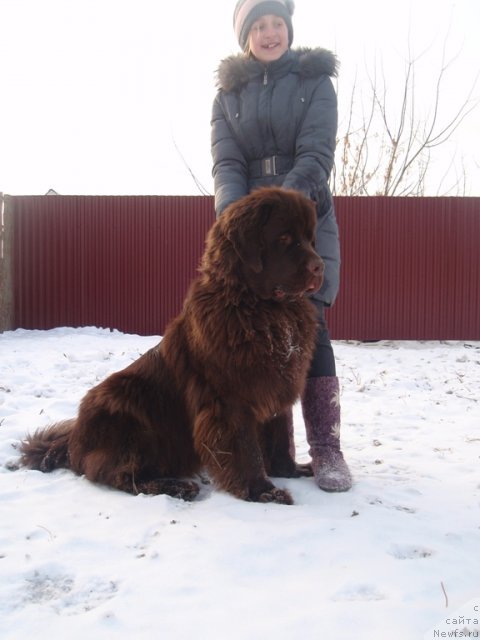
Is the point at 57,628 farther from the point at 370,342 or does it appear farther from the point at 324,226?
the point at 370,342

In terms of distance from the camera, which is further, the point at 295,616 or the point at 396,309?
the point at 396,309

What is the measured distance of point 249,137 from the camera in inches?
117

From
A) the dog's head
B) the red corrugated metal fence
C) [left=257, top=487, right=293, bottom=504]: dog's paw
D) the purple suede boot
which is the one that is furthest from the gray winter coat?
the red corrugated metal fence

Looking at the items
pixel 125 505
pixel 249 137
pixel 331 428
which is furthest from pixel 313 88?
pixel 125 505

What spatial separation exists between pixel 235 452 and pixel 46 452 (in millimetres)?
1085

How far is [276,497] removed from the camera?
249cm

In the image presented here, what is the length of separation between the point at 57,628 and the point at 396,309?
9035mm

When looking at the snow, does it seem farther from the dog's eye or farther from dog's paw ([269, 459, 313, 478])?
the dog's eye

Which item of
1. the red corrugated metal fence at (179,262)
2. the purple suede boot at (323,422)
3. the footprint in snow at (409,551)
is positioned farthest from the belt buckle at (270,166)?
the red corrugated metal fence at (179,262)

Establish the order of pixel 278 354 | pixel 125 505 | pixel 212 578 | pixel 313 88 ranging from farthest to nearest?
pixel 313 88, pixel 278 354, pixel 125 505, pixel 212 578

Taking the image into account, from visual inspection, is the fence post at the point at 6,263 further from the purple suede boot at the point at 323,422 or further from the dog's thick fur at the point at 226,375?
the purple suede boot at the point at 323,422

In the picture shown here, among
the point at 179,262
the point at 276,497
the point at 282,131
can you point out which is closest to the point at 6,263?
the point at 179,262

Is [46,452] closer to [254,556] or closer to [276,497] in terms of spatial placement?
[276,497]

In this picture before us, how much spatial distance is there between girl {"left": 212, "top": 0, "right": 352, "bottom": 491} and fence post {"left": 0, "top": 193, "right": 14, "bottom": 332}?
7.67 metres
